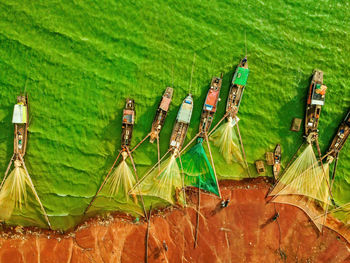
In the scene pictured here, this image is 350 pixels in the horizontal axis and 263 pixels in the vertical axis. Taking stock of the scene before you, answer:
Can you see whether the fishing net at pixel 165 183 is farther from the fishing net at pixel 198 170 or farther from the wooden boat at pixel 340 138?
the wooden boat at pixel 340 138

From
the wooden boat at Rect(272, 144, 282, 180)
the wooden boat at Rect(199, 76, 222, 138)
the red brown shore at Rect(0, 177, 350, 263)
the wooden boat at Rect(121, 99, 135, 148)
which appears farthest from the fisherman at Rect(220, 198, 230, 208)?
the wooden boat at Rect(121, 99, 135, 148)

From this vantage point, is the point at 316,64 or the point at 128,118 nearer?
the point at 128,118

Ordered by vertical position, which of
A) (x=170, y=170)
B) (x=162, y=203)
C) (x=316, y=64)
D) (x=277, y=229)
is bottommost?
(x=277, y=229)

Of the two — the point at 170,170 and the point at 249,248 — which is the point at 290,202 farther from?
the point at 170,170

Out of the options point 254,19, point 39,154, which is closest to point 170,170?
point 39,154

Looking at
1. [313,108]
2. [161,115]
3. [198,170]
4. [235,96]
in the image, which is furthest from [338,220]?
[161,115]

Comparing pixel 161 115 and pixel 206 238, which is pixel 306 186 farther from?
pixel 161 115
